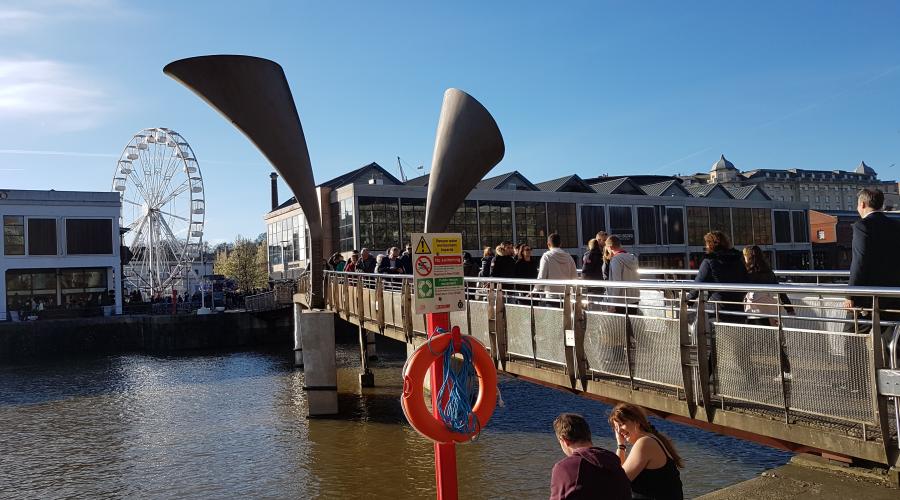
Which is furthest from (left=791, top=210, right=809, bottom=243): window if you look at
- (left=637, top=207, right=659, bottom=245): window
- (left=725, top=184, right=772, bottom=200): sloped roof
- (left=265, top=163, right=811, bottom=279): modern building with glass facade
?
(left=637, top=207, right=659, bottom=245): window

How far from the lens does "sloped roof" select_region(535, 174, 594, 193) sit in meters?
67.5

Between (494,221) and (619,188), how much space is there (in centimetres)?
1631

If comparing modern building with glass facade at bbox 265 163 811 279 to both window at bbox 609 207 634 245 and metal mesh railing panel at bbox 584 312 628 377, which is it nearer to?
window at bbox 609 207 634 245

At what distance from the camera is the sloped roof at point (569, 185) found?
67500mm

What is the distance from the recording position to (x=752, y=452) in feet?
50.5

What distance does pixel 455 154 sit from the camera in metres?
10.5

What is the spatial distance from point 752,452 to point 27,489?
50.4ft

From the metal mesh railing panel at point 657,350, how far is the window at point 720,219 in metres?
70.5

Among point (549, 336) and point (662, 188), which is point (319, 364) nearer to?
point (549, 336)

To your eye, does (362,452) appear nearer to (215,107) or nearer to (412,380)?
(215,107)

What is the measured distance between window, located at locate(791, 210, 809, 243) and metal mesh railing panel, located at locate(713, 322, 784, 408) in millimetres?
81840

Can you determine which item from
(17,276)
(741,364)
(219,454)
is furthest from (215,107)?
(17,276)

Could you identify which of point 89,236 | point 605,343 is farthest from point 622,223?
point 605,343

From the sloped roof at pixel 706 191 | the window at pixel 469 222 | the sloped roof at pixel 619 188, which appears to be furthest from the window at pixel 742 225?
the window at pixel 469 222
